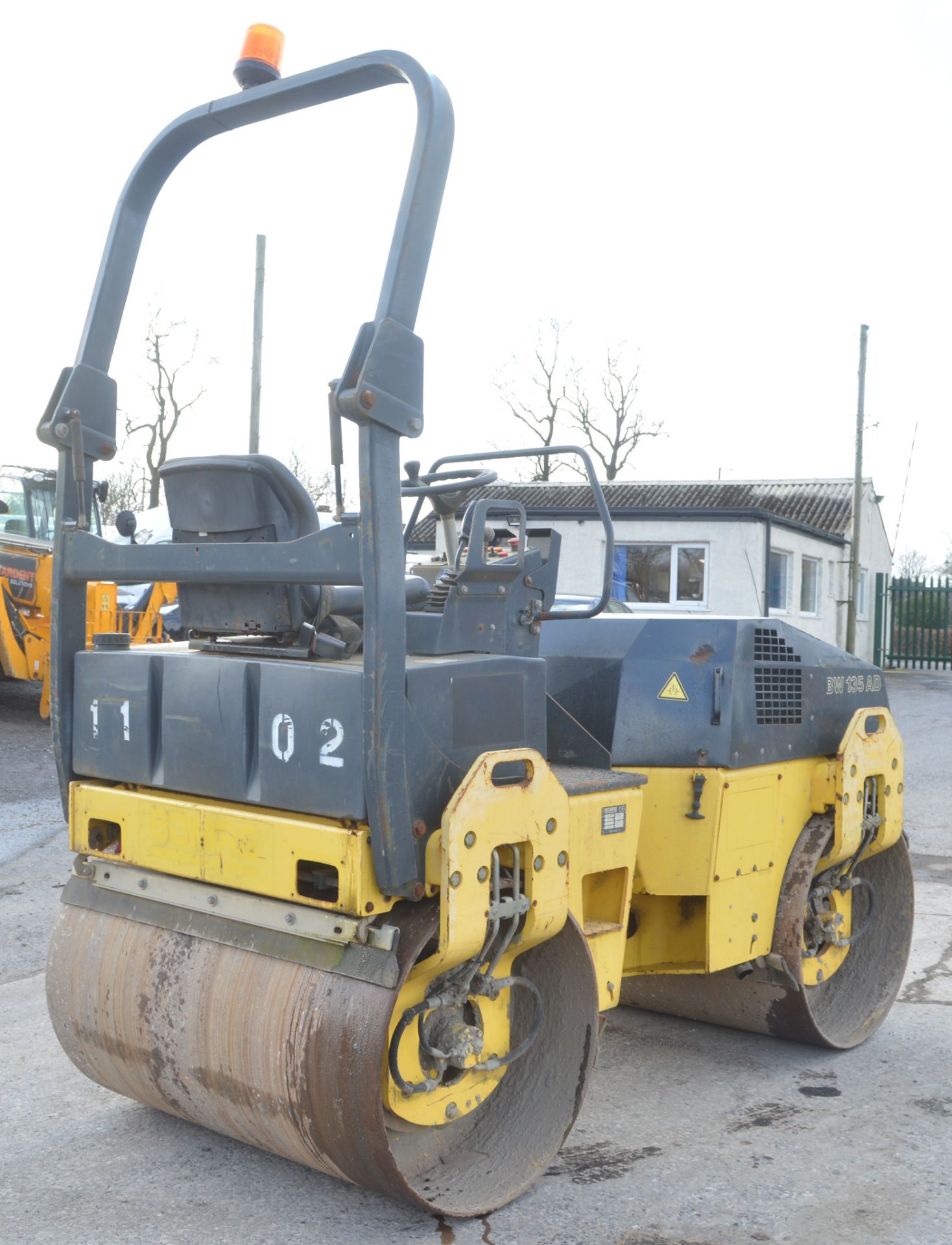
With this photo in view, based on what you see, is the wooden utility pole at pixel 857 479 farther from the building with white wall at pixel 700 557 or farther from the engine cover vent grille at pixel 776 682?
the engine cover vent grille at pixel 776 682

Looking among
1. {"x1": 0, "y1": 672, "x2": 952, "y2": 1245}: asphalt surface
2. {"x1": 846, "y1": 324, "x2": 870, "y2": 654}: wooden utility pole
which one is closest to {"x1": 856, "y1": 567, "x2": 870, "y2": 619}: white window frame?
{"x1": 846, "y1": 324, "x2": 870, "y2": 654}: wooden utility pole

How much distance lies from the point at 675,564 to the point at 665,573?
Answer: 288 mm

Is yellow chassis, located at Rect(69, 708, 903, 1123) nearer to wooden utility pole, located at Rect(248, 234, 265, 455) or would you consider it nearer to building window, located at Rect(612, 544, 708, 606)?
wooden utility pole, located at Rect(248, 234, 265, 455)

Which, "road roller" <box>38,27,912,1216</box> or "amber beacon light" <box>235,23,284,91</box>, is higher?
"amber beacon light" <box>235,23,284,91</box>

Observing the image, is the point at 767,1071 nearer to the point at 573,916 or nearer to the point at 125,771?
the point at 573,916

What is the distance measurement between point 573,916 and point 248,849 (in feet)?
2.91

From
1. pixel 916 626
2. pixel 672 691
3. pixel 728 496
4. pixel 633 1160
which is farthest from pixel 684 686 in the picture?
pixel 916 626

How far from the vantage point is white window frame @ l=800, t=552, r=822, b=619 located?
27.7m

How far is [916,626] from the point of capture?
32.3 meters

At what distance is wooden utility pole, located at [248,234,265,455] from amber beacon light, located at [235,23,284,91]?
14726 mm

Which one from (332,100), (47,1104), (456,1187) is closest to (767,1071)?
(456,1187)

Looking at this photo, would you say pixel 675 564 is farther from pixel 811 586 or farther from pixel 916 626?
pixel 916 626

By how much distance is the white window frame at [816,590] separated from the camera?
27688 mm

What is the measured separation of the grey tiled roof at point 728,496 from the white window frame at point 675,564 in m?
4.19
